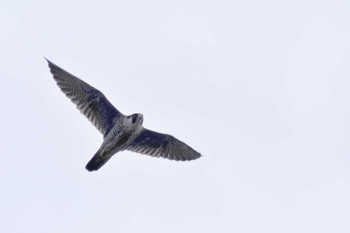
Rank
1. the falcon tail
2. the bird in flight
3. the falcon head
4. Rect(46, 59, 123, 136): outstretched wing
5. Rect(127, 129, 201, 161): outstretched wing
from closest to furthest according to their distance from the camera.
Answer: the falcon tail, the falcon head, the bird in flight, Rect(46, 59, 123, 136): outstretched wing, Rect(127, 129, 201, 161): outstretched wing

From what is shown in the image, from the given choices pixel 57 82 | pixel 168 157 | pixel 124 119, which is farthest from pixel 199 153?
pixel 57 82

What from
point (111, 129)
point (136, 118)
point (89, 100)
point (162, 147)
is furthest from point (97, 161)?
point (162, 147)

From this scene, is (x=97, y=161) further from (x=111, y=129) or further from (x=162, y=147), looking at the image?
(x=162, y=147)

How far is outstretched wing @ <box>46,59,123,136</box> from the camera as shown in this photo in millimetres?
29141

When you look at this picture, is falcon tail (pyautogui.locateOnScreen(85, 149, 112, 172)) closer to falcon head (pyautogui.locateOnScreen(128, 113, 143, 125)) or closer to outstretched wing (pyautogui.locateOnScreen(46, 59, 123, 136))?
outstretched wing (pyautogui.locateOnScreen(46, 59, 123, 136))

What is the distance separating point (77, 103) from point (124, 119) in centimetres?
172

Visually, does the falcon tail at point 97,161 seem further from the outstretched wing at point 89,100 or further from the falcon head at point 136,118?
the falcon head at point 136,118

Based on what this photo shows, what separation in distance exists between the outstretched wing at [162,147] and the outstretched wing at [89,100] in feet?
4.03

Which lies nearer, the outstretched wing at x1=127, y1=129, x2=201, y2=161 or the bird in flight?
the bird in flight

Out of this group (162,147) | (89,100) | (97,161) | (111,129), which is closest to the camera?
(97,161)

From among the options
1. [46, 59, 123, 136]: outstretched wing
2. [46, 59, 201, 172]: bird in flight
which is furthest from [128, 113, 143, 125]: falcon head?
[46, 59, 123, 136]: outstretched wing

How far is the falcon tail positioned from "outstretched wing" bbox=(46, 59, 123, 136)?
1025mm

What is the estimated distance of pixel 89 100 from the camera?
29.6 m

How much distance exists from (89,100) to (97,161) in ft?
7.18
